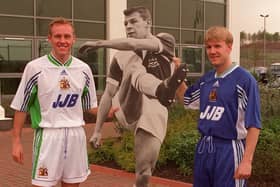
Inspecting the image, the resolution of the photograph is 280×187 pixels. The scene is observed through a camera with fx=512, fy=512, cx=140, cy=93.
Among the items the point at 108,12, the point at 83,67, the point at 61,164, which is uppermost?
the point at 108,12

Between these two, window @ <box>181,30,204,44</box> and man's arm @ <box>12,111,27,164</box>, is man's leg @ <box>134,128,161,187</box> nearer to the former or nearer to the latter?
man's arm @ <box>12,111,27,164</box>

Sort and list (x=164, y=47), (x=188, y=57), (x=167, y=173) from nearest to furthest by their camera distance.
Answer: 1. (x=164, y=47)
2. (x=167, y=173)
3. (x=188, y=57)

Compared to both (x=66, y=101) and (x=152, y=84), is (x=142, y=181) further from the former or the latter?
(x=66, y=101)

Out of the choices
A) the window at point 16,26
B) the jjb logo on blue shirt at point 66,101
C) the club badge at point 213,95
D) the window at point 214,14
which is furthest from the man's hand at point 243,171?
the window at point 214,14

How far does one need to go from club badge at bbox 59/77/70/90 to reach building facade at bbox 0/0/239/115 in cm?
1261

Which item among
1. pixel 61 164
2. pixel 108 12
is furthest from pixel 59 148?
pixel 108 12

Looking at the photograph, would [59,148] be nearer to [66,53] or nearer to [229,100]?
[66,53]

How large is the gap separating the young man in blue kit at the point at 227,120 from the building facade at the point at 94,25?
13.3 m

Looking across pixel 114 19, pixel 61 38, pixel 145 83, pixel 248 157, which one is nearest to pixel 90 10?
pixel 114 19

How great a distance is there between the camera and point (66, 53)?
4.27m

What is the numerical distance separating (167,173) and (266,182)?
164 centimetres

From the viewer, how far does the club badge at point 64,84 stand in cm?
423

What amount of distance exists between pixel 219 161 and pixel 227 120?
0.31 metres

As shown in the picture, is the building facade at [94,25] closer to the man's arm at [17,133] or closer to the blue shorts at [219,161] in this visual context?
the man's arm at [17,133]
